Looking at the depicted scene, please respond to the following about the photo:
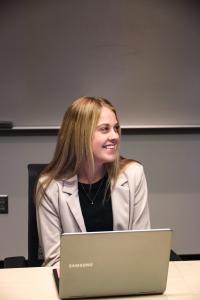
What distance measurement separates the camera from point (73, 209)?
5.50ft

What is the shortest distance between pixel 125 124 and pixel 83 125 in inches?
44.1

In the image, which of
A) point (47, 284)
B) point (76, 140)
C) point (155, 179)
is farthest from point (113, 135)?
point (155, 179)

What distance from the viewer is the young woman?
5.46ft

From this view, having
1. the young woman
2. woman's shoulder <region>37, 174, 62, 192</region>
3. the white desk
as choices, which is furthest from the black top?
the white desk

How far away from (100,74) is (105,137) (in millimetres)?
1073

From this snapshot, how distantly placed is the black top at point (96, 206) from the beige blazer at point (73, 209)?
0.02m

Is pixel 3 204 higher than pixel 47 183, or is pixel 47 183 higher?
pixel 47 183

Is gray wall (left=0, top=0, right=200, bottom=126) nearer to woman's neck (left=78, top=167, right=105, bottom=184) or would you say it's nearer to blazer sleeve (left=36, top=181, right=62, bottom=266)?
woman's neck (left=78, top=167, right=105, bottom=184)

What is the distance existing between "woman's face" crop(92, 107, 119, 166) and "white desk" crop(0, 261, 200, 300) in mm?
478

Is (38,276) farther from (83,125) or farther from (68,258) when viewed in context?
(83,125)

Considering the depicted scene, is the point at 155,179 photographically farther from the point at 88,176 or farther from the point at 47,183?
the point at 47,183

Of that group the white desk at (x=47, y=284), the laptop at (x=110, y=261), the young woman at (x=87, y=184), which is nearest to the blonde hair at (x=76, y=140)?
the young woman at (x=87, y=184)

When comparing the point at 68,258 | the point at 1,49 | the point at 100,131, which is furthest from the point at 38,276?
the point at 1,49

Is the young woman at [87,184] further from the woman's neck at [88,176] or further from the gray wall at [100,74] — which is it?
the gray wall at [100,74]
